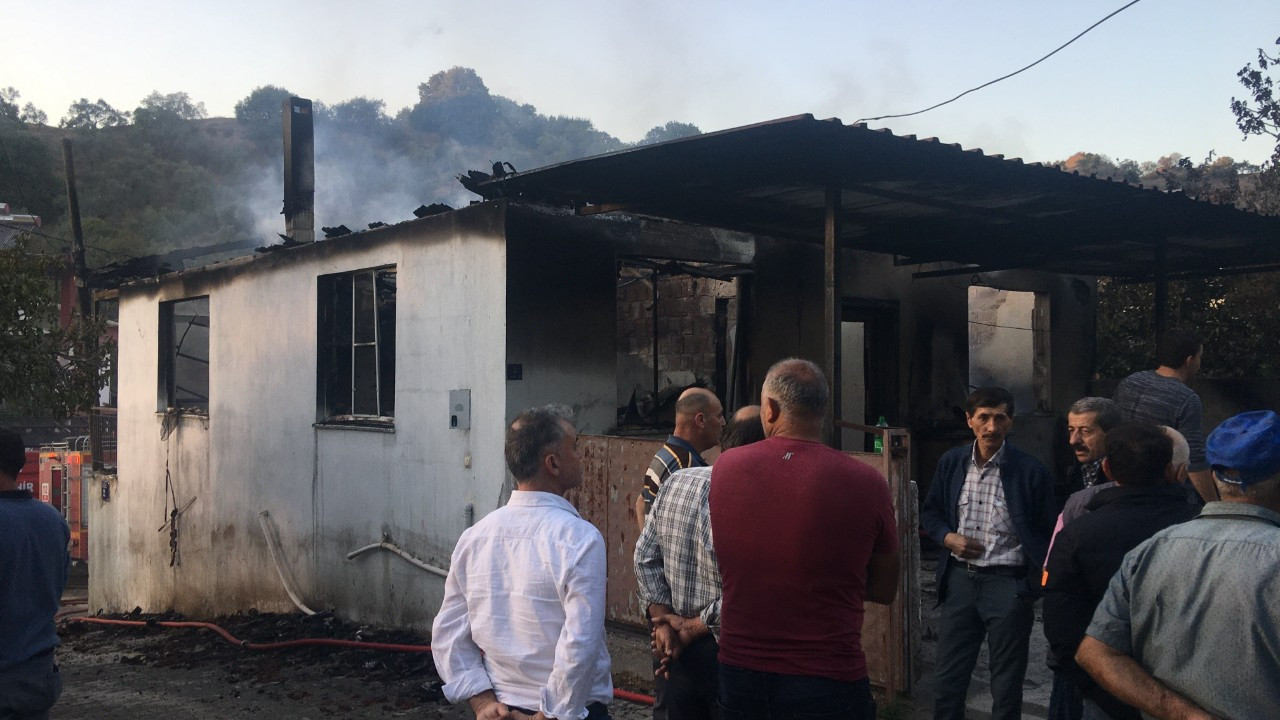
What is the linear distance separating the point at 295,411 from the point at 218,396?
193cm

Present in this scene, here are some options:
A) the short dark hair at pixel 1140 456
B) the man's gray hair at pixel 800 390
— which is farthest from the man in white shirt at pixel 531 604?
the short dark hair at pixel 1140 456

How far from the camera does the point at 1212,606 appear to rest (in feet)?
6.94

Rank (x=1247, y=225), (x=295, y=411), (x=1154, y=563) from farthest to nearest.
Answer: (x=295, y=411) < (x=1247, y=225) < (x=1154, y=563)

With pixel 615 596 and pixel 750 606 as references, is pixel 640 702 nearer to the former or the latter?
pixel 615 596

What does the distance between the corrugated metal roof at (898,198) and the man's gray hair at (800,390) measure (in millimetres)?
2467

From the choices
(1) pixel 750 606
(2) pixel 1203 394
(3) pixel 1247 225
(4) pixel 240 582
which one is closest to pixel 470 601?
(1) pixel 750 606

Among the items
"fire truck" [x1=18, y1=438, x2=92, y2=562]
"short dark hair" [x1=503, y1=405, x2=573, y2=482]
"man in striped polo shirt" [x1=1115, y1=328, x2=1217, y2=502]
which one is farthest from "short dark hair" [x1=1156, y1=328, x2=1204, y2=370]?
"fire truck" [x1=18, y1=438, x2=92, y2=562]

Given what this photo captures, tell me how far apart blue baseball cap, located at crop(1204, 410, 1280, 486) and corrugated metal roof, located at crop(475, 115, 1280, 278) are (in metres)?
3.26

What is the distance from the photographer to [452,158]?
81000 mm

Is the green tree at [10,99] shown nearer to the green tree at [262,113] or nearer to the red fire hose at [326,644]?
the green tree at [262,113]

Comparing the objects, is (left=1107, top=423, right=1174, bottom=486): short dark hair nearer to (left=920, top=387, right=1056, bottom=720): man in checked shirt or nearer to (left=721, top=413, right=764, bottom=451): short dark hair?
(left=920, top=387, right=1056, bottom=720): man in checked shirt

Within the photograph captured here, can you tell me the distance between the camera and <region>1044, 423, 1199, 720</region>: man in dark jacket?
2.93m

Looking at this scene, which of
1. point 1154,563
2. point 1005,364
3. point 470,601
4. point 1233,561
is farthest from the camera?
point 1005,364

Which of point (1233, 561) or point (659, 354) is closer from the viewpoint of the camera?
point (1233, 561)
